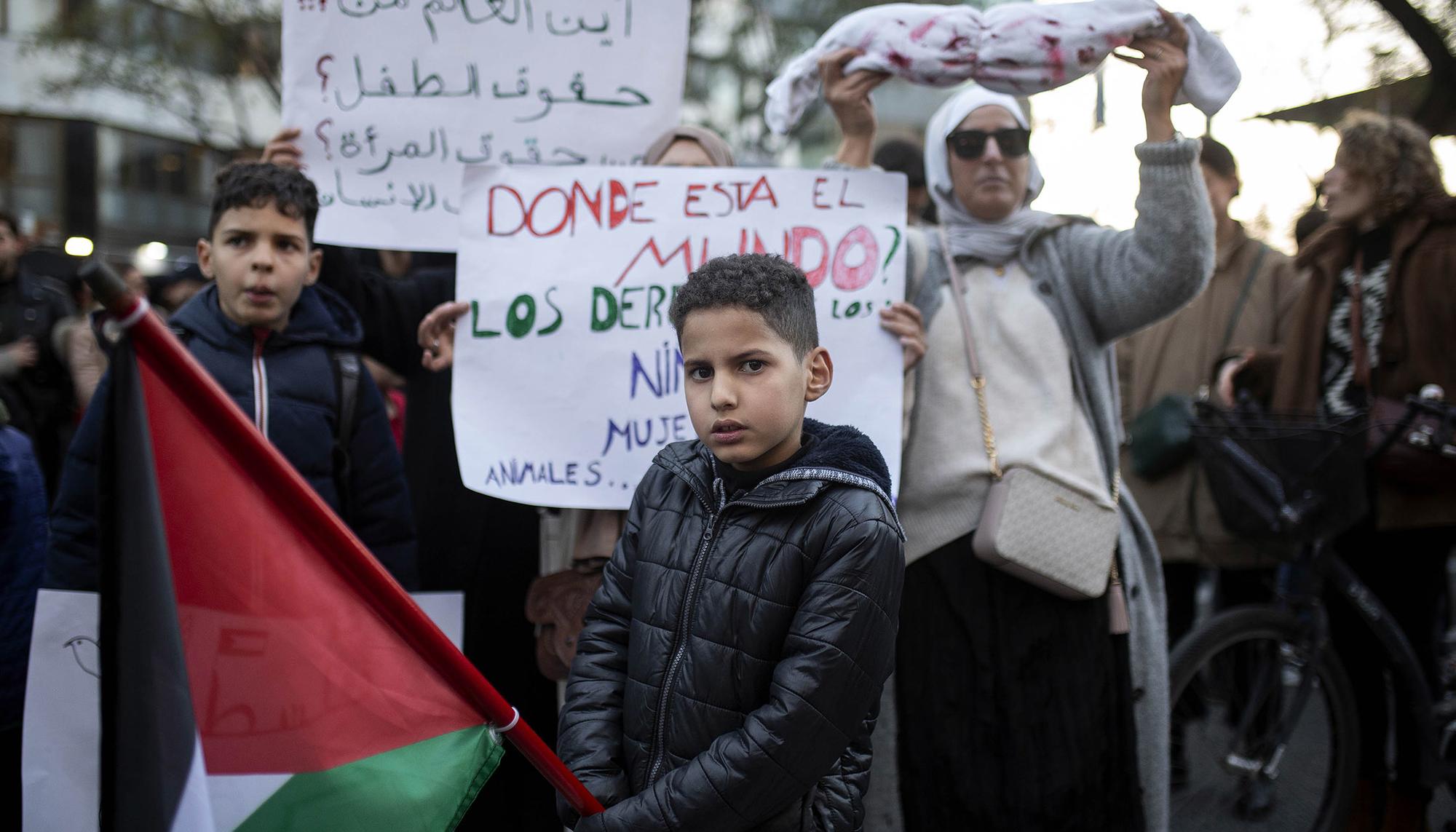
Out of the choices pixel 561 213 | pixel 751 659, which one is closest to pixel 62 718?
pixel 751 659

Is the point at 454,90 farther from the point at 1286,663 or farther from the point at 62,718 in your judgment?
the point at 1286,663

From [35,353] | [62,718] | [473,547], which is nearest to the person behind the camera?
[62,718]

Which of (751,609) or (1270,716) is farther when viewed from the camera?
(1270,716)

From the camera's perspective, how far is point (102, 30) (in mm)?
14242

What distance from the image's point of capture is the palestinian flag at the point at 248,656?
1293mm

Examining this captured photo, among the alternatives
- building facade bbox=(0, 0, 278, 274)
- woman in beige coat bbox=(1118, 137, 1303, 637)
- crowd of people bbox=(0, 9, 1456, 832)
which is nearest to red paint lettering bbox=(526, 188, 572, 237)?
crowd of people bbox=(0, 9, 1456, 832)

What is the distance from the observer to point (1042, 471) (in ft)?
8.59

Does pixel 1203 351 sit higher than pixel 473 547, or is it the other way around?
pixel 1203 351

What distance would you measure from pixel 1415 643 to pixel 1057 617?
1.72 m

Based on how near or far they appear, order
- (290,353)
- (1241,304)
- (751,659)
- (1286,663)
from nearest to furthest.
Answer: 1. (751,659)
2. (290,353)
3. (1286,663)
4. (1241,304)

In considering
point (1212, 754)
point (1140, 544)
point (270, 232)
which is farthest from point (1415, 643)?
point (270, 232)

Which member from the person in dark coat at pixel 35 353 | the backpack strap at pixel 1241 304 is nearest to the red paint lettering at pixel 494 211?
the backpack strap at pixel 1241 304

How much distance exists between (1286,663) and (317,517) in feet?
10.0

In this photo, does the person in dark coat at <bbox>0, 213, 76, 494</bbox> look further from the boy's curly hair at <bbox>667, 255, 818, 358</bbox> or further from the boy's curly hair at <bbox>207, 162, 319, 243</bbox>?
the boy's curly hair at <bbox>667, 255, 818, 358</bbox>
